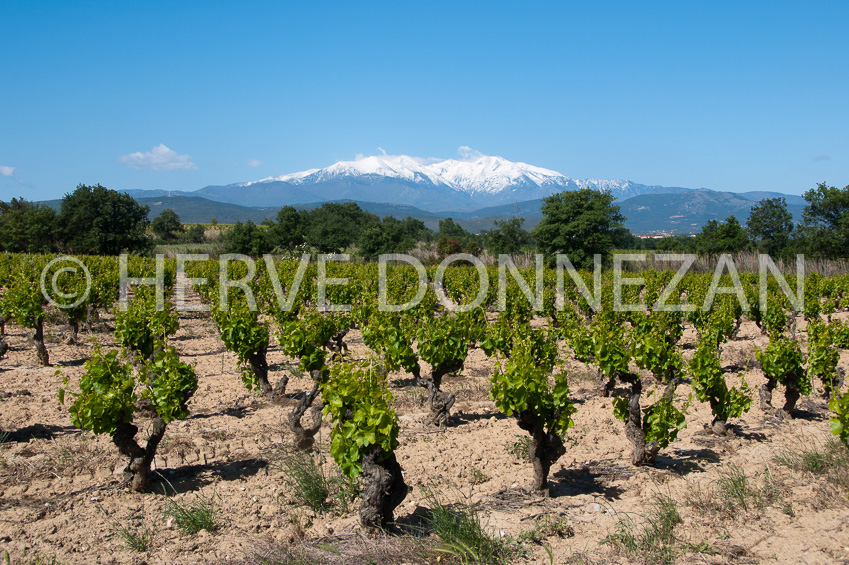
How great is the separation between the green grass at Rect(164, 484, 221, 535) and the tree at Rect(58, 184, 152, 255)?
44289 mm

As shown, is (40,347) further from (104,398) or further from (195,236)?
(195,236)

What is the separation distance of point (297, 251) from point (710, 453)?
125ft

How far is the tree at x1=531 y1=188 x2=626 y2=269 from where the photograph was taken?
35969mm

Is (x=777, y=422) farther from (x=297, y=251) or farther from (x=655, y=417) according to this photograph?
(x=297, y=251)

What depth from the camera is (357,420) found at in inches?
170

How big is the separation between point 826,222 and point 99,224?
54943mm

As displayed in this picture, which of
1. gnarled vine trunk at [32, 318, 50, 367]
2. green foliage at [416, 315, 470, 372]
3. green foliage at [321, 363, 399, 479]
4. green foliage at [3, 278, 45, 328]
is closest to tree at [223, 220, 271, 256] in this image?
green foliage at [3, 278, 45, 328]

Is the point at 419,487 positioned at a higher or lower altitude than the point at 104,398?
lower

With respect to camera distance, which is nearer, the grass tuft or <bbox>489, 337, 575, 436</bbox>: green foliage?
the grass tuft

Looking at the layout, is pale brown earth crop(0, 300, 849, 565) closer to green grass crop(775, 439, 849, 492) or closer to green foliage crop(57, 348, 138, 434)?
green grass crop(775, 439, 849, 492)

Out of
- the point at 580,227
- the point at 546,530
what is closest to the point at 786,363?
the point at 546,530

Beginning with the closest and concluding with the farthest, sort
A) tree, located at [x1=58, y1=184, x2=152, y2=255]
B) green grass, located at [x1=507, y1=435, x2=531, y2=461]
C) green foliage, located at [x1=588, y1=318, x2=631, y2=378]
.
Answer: green grass, located at [x1=507, y1=435, x2=531, y2=461] → green foliage, located at [x1=588, y1=318, x2=631, y2=378] → tree, located at [x1=58, y1=184, x2=152, y2=255]

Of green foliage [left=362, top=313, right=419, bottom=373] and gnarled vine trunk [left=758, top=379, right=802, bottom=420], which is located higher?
green foliage [left=362, top=313, right=419, bottom=373]

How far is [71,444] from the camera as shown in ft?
21.0
